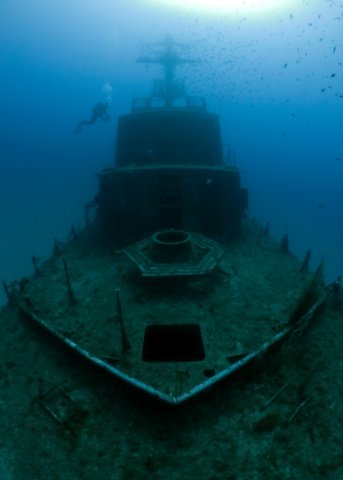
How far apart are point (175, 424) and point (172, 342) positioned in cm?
289

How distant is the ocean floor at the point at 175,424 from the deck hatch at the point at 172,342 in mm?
1670

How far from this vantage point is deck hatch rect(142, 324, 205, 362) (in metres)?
7.27

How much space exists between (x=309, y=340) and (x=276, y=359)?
1326 mm

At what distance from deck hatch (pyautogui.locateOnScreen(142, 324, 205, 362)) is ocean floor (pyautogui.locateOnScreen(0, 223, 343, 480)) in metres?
1.67

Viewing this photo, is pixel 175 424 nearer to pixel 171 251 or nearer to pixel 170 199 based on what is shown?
pixel 171 251

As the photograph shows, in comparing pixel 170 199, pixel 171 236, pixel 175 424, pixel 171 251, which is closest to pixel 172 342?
pixel 175 424

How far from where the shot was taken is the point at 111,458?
14.5 ft

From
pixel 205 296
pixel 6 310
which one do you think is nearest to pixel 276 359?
pixel 205 296

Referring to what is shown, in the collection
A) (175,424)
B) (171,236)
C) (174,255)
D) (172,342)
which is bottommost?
(172,342)

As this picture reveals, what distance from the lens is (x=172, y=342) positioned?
7730 mm

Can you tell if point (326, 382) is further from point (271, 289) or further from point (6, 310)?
point (6, 310)

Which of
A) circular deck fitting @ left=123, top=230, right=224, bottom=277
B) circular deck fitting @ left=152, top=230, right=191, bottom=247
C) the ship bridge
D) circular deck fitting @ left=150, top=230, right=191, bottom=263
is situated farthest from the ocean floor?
the ship bridge

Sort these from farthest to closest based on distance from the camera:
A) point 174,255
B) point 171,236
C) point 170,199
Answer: point 170,199 < point 171,236 < point 174,255

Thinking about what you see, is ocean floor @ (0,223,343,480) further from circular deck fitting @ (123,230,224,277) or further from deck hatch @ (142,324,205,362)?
circular deck fitting @ (123,230,224,277)
